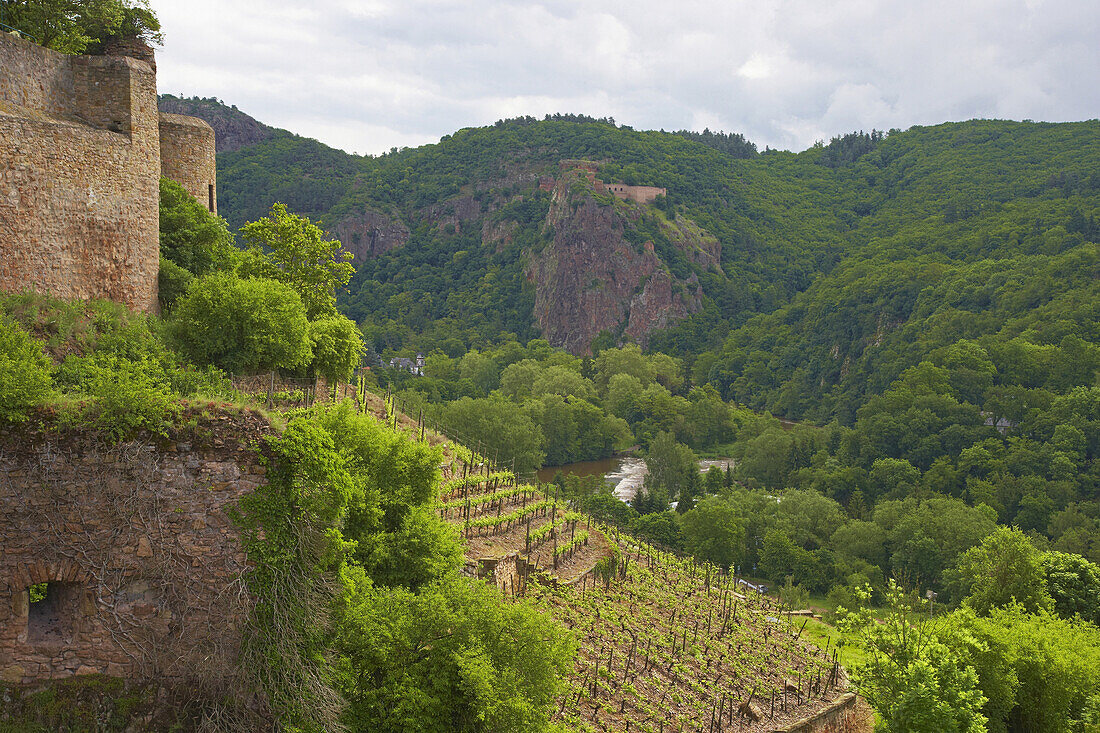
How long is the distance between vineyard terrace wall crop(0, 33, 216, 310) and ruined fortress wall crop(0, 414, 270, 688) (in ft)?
23.1

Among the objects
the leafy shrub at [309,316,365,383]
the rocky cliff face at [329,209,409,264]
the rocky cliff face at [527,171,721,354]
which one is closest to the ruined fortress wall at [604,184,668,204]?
the rocky cliff face at [527,171,721,354]

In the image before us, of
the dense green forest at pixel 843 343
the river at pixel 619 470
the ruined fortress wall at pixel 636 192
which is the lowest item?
the river at pixel 619 470

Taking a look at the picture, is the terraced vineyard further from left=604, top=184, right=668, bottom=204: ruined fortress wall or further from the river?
left=604, top=184, right=668, bottom=204: ruined fortress wall

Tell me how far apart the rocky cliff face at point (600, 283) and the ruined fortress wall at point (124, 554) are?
154m

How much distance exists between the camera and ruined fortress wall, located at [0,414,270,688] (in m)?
10.4

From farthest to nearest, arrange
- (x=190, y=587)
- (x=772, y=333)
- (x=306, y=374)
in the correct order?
(x=772, y=333)
(x=306, y=374)
(x=190, y=587)

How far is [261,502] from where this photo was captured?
35.9ft

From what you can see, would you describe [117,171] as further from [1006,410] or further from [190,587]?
[1006,410]

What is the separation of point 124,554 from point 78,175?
931 cm

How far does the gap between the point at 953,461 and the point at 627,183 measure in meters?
112

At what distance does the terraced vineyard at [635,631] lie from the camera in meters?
19.9

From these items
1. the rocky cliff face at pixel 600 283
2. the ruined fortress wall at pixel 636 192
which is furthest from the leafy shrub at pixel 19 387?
the ruined fortress wall at pixel 636 192

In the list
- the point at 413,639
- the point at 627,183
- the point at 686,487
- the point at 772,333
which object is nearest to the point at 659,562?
the point at 413,639

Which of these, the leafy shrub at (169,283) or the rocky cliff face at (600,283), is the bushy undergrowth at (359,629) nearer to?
the leafy shrub at (169,283)
